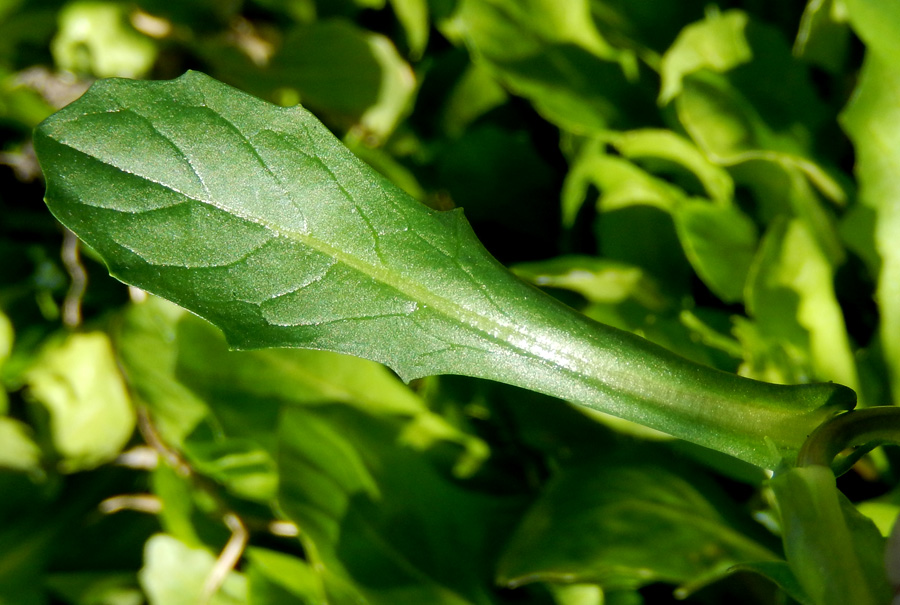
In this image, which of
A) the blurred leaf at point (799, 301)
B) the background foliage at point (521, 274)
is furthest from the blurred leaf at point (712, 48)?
the blurred leaf at point (799, 301)

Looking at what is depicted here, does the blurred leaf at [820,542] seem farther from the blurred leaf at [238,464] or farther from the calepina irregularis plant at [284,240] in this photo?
the blurred leaf at [238,464]

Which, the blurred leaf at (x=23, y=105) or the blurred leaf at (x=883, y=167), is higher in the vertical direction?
the blurred leaf at (x=883, y=167)

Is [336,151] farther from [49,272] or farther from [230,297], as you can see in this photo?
[49,272]

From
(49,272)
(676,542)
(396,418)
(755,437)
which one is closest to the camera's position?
(755,437)

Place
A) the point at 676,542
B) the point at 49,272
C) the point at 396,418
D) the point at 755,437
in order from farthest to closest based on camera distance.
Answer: the point at 49,272, the point at 396,418, the point at 676,542, the point at 755,437

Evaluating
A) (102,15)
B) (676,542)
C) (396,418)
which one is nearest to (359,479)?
(396,418)

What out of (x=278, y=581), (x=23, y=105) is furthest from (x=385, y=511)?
(x=23, y=105)
